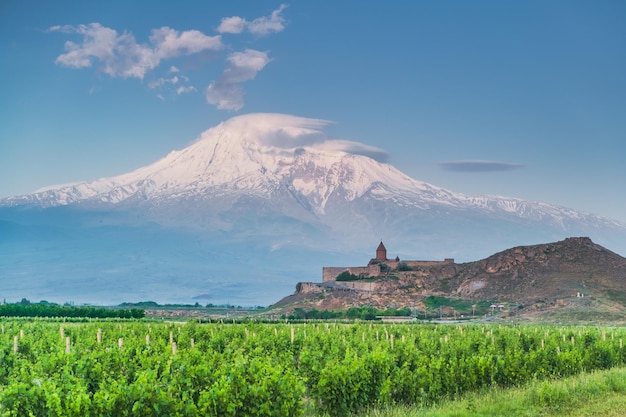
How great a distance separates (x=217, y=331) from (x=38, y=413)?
22.6 metres

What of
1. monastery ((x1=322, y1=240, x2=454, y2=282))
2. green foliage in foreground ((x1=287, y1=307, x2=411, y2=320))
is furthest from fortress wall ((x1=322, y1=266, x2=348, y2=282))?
green foliage in foreground ((x1=287, y1=307, x2=411, y2=320))

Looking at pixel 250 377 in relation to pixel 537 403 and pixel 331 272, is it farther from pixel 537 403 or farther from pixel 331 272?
pixel 331 272

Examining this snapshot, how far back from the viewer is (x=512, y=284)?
121m

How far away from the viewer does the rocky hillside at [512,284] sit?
107062mm

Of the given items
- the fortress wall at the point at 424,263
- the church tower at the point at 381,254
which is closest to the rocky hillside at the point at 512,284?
the fortress wall at the point at 424,263

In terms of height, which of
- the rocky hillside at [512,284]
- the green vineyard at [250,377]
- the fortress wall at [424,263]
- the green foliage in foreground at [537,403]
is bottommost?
the green foliage in foreground at [537,403]

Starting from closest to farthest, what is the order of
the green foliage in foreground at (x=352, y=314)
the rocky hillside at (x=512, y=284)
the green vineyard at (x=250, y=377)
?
the green vineyard at (x=250, y=377)
the green foliage in foreground at (x=352, y=314)
the rocky hillside at (x=512, y=284)

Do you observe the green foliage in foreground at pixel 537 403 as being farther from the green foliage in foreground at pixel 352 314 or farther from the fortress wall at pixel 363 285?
the fortress wall at pixel 363 285

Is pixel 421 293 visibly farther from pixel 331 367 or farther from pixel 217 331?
pixel 331 367

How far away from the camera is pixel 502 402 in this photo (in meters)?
19.0

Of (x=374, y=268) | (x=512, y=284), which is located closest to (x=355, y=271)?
(x=374, y=268)

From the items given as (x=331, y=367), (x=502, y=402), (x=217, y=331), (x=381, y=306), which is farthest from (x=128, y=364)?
(x=381, y=306)

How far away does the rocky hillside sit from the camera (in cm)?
10706

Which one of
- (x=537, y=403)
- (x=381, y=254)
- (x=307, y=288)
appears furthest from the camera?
(x=381, y=254)
